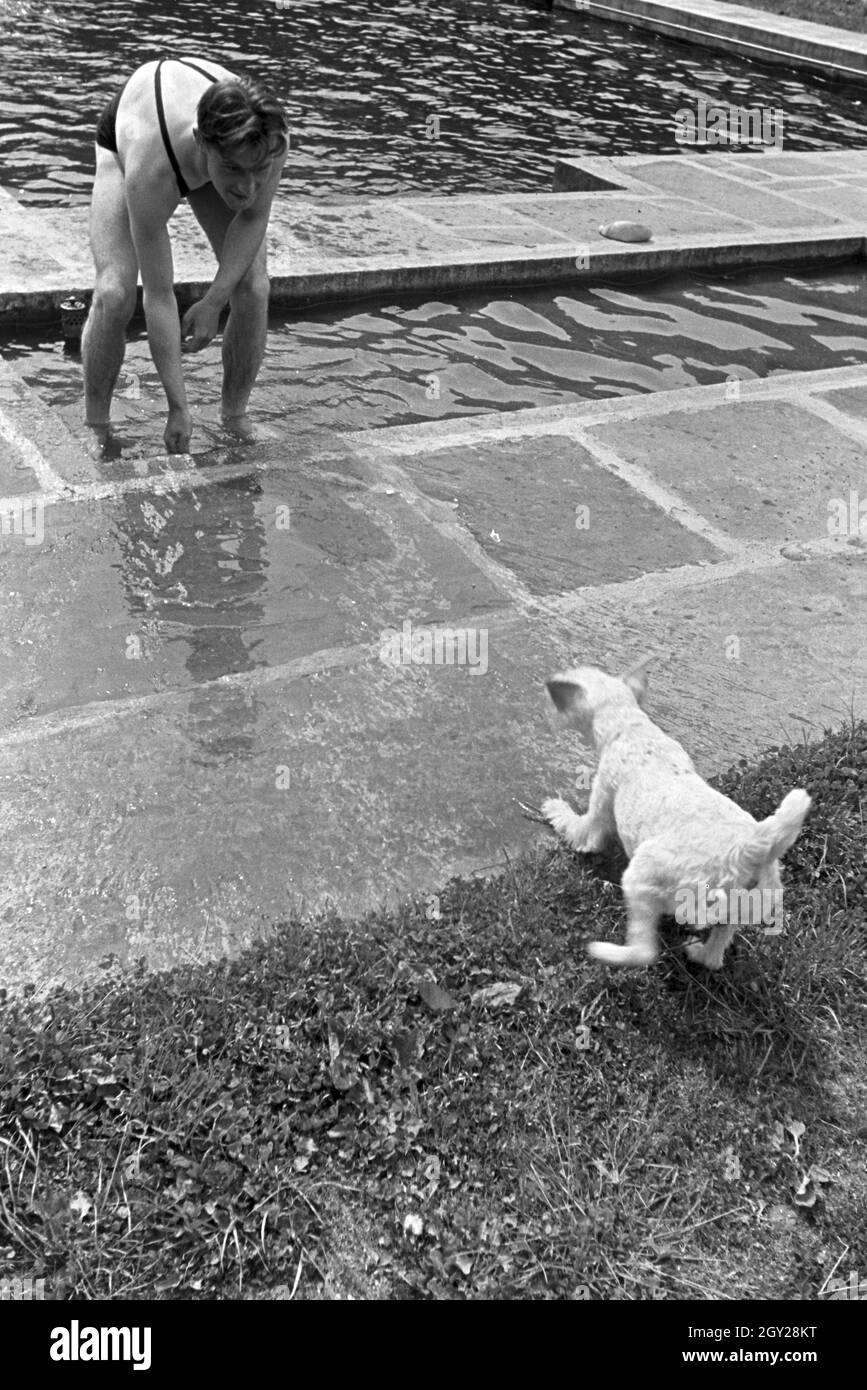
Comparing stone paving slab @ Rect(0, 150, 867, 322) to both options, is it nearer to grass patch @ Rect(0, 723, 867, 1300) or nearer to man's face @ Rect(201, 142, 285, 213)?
man's face @ Rect(201, 142, 285, 213)

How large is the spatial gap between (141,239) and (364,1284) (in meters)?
4.10

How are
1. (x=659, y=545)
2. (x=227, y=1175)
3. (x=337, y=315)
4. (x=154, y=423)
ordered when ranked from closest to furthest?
(x=227, y=1175)
(x=659, y=545)
(x=154, y=423)
(x=337, y=315)

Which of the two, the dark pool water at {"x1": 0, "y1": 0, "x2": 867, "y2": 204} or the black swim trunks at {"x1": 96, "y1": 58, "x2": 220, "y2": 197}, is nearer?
the black swim trunks at {"x1": 96, "y1": 58, "x2": 220, "y2": 197}

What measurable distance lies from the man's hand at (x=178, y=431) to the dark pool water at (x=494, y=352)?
1.10ft

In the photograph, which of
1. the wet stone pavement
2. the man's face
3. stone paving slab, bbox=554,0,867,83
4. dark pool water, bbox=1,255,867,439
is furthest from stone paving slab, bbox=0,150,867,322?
stone paving slab, bbox=554,0,867,83

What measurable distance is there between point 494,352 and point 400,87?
26.9ft

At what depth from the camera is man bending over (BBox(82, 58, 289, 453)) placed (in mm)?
4551

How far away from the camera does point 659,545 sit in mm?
5371

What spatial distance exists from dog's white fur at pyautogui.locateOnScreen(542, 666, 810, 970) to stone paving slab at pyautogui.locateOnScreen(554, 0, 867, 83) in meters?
17.7

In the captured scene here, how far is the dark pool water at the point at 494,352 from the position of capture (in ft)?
21.4

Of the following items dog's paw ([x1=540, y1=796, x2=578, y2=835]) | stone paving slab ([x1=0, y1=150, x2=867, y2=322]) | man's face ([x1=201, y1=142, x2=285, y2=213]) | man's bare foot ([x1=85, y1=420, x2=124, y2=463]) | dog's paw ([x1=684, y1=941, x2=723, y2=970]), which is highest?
man's face ([x1=201, y1=142, x2=285, y2=213])

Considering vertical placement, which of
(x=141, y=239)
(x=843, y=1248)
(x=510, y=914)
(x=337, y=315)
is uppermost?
(x=141, y=239)
